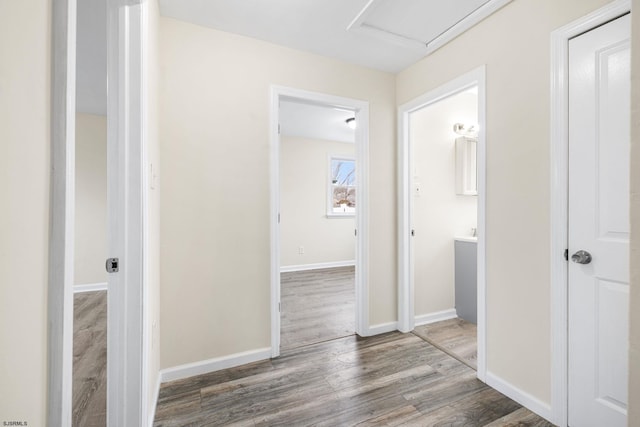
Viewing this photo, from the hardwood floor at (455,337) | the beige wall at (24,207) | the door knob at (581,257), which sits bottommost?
the hardwood floor at (455,337)

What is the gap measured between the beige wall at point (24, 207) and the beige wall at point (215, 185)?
1.57m

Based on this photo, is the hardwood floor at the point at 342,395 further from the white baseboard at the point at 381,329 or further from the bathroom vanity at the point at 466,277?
the bathroom vanity at the point at 466,277

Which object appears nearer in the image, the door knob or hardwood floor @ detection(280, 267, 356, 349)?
the door knob

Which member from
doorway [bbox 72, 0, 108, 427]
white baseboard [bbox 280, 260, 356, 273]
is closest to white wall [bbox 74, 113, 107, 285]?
doorway [bbox 72, 0, 108, 427]

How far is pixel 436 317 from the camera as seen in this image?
296 cm

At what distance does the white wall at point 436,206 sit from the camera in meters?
2.92

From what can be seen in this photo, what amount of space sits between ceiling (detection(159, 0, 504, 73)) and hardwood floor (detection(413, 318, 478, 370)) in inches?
97.1

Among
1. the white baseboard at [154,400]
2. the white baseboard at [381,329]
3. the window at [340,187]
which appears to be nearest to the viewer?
the white baseboard at [154,400]

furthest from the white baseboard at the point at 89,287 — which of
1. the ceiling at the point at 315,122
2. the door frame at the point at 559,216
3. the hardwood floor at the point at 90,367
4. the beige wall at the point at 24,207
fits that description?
the door frame at the point at 559,216

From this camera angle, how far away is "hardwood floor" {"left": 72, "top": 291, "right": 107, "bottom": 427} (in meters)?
1.61

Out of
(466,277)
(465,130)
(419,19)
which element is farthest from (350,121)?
(466,277)

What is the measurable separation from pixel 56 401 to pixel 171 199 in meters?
1.62

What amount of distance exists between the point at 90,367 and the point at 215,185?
1.62 m

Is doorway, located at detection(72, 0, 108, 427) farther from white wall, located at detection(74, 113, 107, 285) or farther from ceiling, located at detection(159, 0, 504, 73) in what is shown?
ceiling, located at detection(159, 0, 504, 73)
